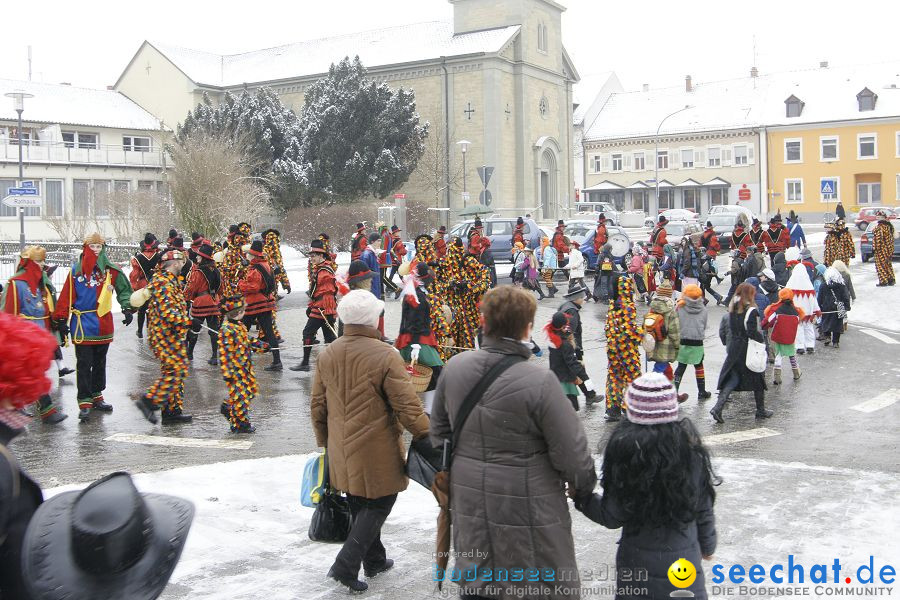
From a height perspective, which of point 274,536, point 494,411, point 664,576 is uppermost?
point 494,411

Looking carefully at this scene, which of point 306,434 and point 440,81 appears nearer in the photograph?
point 306,434

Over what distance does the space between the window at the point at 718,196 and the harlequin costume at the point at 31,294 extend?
63.3 metres

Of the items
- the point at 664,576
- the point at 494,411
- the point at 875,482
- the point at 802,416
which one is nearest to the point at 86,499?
the point at 494,411

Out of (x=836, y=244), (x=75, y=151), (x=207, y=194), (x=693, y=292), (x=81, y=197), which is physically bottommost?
(x=693, y=292)

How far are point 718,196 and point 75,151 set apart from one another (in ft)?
150

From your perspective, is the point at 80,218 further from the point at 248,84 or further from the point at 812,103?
the point at 812,103

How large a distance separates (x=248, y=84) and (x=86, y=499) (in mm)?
57319

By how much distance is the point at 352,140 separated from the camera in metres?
45.3

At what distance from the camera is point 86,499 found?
2162 mm

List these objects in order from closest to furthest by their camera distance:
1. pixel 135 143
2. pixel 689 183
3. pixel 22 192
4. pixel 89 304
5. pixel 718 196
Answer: pixel 89 304
pixel 22 192
pixel 135 143
pixel 689 183
pixel 718 196

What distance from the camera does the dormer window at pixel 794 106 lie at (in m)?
63.9

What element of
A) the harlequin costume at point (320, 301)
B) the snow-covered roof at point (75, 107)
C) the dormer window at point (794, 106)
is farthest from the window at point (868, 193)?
the harlequin costume at point (320, 301)

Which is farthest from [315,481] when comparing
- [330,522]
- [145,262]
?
[145,262]

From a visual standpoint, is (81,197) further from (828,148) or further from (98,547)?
(828,148)
